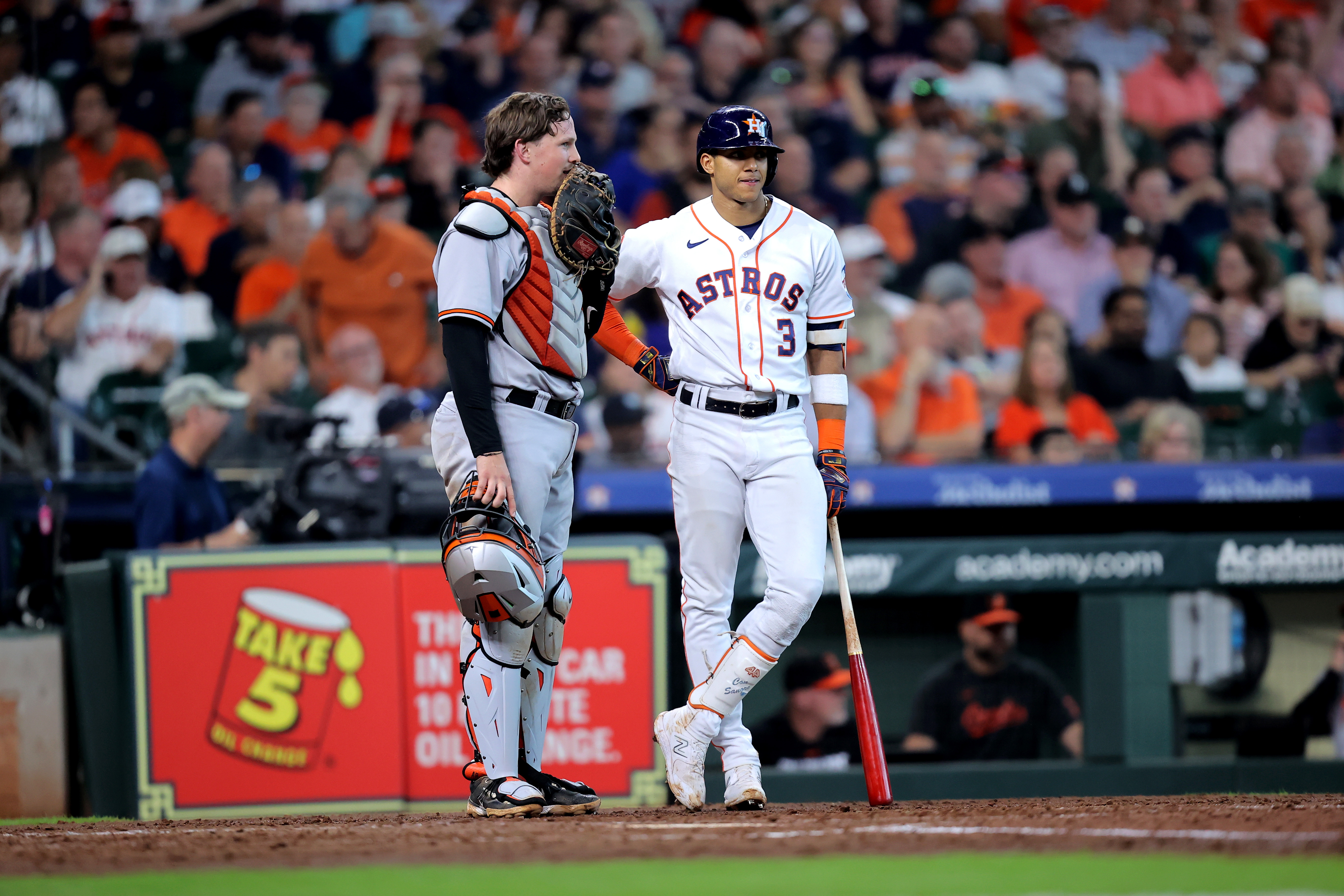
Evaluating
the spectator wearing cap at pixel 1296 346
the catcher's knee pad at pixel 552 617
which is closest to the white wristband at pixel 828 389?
the catcher's knee pad at pixel 552 617

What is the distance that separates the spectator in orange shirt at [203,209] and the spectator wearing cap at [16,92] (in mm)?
1499

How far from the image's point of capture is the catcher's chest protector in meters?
3.96

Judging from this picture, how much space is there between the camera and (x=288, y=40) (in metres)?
9.97

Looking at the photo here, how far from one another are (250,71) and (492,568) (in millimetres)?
7020

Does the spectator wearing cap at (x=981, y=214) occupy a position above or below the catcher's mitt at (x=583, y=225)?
above

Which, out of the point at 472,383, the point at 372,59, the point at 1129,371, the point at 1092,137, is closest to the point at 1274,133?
the point at 1092,137

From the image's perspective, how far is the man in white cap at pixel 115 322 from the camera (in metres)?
8.13

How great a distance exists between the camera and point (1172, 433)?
823 centimetres

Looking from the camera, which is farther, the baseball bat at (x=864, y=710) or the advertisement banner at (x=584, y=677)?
the advertisement banner at (x=584, y=677)

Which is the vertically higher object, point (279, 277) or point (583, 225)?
point (279, 277)

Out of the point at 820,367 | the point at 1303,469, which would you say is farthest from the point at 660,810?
the point at 1303,469

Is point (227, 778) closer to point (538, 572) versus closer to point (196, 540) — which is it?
point (196, 540)

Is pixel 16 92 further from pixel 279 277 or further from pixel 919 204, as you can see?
pixel 919 204

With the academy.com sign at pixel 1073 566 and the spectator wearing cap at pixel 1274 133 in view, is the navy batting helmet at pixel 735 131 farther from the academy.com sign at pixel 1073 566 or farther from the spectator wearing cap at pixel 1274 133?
the spectator wearing cap at pixel 1274 133
